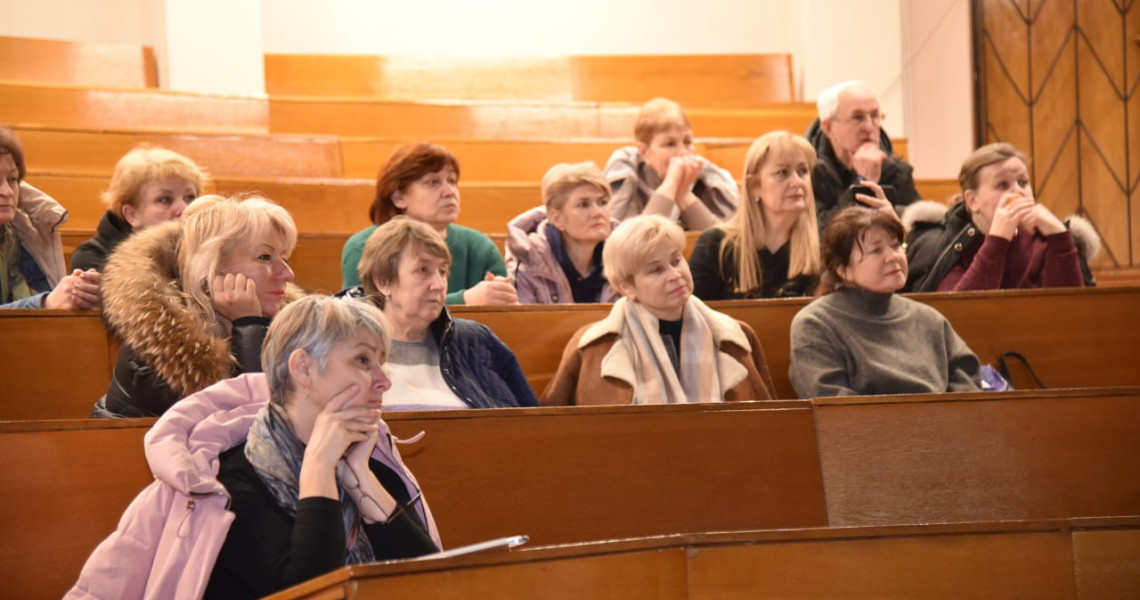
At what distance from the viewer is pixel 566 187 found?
3.32m

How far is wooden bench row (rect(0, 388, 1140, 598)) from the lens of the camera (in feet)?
7.06

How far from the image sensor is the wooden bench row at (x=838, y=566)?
1.48 metres

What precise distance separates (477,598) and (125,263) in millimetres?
1128

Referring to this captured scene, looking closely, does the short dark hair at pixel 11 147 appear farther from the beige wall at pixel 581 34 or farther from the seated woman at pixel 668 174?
the beige wall at pixel 581 34

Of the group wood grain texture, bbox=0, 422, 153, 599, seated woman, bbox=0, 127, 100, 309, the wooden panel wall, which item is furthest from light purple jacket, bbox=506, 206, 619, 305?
the wooden panel wall

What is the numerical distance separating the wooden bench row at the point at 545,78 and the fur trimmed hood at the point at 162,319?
114 inches

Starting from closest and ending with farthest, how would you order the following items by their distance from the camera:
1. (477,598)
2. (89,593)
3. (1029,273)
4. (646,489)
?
(477,598)
(89,593)
(646,489)
(1029,273)

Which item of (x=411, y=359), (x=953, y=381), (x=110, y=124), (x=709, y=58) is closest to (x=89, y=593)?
(x=411, y=359)

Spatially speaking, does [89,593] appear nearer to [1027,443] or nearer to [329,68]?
[1027,443]

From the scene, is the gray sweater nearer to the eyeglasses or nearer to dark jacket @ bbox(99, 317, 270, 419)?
the eyeglasses

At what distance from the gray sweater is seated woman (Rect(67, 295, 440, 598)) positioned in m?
1.10

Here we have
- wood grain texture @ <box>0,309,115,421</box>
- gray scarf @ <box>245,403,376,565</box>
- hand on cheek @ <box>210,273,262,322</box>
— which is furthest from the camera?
Result: wood grain texture @ <box>0,309,115,421</box>

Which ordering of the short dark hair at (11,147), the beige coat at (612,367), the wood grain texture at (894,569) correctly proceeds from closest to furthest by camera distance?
the wood grain texture at (894,569), the beige coat at (612,367), the short dark hair at (11,147)

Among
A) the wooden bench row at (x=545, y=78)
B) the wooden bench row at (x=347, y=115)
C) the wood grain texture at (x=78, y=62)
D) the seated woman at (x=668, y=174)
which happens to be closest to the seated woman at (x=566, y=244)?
the seated woman at (x=668, y=174)
